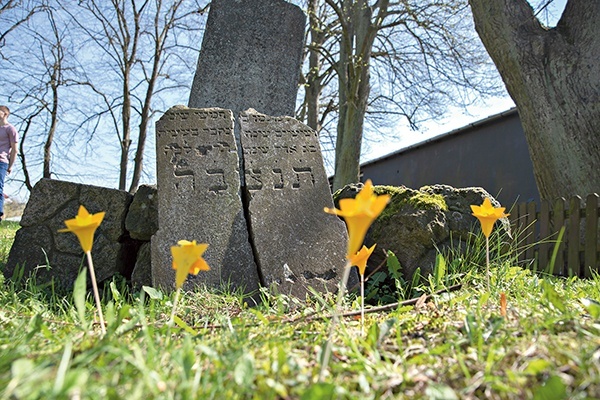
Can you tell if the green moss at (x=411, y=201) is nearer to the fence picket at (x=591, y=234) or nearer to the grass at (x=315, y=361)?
the grass at (x=315, y=361)

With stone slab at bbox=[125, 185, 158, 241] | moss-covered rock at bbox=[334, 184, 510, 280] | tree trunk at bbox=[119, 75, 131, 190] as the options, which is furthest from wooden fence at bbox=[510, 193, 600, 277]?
tree trunk at bbox=[119, 75, 131, 190]

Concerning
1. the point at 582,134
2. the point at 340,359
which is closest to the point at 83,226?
the point at 340,359

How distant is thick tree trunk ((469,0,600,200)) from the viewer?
17.3 feet

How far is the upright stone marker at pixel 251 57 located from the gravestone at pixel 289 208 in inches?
53.2

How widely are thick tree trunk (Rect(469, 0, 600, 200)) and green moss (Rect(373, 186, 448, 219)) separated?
2624mm

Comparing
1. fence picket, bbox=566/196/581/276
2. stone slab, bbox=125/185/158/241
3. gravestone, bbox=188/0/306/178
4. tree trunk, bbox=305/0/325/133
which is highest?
tree trunk, bbox=305/0/325/133

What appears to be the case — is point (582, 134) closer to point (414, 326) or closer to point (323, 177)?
point (323, 177)

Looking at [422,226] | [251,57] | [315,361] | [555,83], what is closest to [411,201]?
[422,226]

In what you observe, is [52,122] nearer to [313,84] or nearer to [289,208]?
[313,84]

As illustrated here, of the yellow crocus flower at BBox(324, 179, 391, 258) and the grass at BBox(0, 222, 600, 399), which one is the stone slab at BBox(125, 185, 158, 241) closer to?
the grass at BBox(0, 222, 600, 399)

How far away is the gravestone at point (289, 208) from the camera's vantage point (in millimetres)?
3316

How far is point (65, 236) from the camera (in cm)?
396

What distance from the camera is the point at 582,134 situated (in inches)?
207

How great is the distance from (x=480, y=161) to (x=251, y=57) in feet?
27.2
